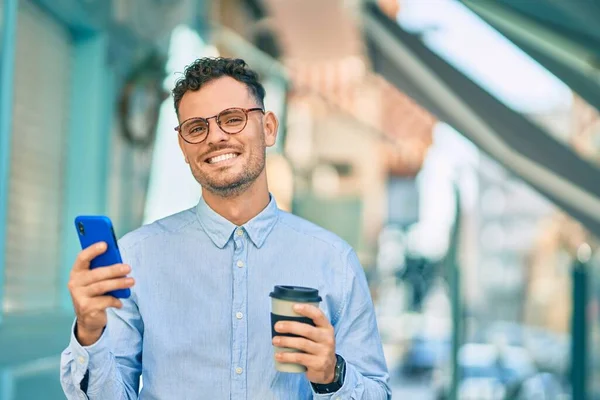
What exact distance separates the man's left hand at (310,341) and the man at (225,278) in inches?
7.0

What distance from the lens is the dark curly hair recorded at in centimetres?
199

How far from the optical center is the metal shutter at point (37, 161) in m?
4.18

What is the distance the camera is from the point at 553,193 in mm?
4254

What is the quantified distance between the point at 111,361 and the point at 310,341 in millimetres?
405

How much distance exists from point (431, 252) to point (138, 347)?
30.4 meters

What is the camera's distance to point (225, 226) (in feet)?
6.72

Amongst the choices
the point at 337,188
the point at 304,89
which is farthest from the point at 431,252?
the point at 304,89

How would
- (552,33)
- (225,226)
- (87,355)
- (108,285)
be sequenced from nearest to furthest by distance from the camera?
(108,285) → (87,355) → (225,226) → (552,33)

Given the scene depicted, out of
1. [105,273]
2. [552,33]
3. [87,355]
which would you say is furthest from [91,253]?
[552,33]

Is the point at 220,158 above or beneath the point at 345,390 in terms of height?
above

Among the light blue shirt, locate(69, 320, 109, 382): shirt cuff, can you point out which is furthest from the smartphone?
the light blue shirt

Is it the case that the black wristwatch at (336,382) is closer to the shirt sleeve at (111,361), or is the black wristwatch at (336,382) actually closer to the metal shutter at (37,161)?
the shirt sleeve at (111,361)

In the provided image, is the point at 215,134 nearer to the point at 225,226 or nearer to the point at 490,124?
the point at 225,226

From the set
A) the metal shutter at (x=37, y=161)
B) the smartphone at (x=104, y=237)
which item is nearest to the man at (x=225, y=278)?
the smartphone at (x=104, y=237)
